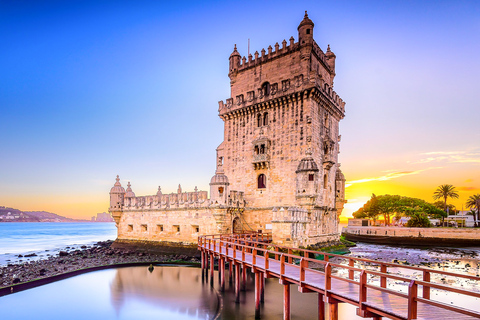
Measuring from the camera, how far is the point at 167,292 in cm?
1722

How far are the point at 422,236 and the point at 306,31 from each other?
36.4m

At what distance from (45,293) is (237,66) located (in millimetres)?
23975

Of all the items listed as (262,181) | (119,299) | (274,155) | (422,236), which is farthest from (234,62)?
(422,236)

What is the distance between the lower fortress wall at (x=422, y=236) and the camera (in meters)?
41.2

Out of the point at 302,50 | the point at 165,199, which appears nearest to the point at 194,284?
the point at 165,199

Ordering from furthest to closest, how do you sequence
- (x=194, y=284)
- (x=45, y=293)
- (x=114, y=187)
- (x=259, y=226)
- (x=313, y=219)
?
(x=114, y=187), (x=259, y=226), (x=313, y=219), (x=194, y=284), (x=45, y=293)

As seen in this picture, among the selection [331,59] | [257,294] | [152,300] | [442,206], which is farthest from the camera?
[442,206]

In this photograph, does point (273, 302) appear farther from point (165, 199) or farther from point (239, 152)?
point (165, 199)

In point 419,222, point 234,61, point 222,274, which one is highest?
point 234,61

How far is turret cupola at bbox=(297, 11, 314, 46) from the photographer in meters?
25.6

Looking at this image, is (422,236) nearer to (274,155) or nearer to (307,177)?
(307,177)

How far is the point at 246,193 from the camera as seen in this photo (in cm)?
2759

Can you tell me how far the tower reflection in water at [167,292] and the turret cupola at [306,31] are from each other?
2024cm

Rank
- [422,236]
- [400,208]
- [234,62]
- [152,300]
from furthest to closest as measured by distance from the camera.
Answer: [400,208] → [422,236] → [234,62] → [152,300]
